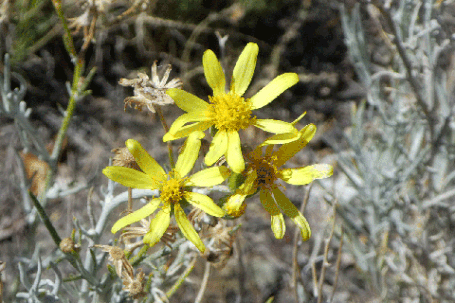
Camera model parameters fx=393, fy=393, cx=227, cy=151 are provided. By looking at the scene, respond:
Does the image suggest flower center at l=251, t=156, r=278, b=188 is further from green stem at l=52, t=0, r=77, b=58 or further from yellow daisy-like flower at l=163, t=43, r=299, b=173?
green stem at l=52, t=0, r=77, b=58

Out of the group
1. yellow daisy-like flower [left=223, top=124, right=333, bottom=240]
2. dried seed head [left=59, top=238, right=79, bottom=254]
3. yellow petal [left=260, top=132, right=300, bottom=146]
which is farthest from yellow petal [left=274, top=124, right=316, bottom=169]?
dried seed head [left=59, top=238, right=79, bottom=254]

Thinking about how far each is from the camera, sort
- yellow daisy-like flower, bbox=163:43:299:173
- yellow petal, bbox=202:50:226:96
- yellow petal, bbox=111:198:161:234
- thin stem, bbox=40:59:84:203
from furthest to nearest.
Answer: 1. thin stem, bbox=40:59:84:203
2. yellow petal, bbox=202:50:226:96
3. yellow daisy-like flower, bbox=163:43:299:173
4. yellow petal, bbox=111:198:161:234

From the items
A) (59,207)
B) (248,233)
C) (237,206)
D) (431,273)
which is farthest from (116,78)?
(431,273)

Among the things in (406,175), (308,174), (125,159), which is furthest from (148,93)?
(406,175)

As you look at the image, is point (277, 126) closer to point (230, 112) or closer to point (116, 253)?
point (230, 112)

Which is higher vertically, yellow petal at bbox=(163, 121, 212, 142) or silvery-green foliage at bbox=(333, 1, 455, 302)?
yellow petal at bbox=(163, 121, 212, 142)

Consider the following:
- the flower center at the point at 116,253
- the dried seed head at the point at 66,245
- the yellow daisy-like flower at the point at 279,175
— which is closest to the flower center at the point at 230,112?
the yellow daisy-like flower at the point at 279,175

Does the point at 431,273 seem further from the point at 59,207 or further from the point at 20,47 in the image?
the point at 20,47
